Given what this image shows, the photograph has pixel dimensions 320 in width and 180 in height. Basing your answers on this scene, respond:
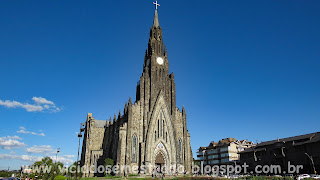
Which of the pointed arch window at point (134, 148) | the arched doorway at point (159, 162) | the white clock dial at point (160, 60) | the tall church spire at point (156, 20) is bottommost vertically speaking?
the arched doorway at point (159, 162)

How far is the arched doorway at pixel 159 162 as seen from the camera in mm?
52134

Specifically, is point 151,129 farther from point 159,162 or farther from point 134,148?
point 159,162

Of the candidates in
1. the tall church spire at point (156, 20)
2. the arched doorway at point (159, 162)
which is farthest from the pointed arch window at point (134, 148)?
the tall church spire at point (156, 20)

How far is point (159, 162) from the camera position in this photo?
2055 inches

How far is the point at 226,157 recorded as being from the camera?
290 ft

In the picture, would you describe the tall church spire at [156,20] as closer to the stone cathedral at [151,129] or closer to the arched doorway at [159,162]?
the stone cathedral at [151,129]

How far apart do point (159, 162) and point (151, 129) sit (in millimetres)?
7397

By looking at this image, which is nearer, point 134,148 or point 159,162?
point 134,148

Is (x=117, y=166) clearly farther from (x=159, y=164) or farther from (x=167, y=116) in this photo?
(x=167, y=116)

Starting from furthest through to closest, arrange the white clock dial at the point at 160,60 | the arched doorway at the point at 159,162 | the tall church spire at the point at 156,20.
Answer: the tall church spire at the point at 156,20 → the white clock dial at the point at 160,60 → the arched doorway at the point at 159,162

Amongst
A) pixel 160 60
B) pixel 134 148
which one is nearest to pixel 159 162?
pixel 134 148

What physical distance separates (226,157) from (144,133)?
4848 centimetres

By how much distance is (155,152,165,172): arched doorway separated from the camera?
171ft

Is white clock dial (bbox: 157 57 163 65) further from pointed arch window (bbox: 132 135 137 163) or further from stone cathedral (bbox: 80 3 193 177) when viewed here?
pointed arch window (bbox: 132 135 137 163)
